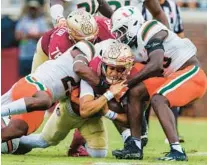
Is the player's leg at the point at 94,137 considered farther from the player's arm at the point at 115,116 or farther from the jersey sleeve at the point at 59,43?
the jersey sleeve at the point at 59,43

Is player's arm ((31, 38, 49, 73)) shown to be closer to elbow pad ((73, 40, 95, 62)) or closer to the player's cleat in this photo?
elbow pad ((73, 40, 95, 62))

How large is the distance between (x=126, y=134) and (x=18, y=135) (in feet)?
2.96

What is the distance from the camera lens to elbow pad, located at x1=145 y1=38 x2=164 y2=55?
820 centimetres

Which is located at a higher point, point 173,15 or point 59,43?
point 59,43

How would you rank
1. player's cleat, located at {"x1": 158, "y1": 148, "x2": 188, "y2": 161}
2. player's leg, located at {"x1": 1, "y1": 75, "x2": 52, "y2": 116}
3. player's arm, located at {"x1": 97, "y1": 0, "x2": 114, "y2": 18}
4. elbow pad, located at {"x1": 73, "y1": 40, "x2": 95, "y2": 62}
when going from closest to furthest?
1. player's cleat, located at {"x1": 158, "y1": 148, "x2": 188, "y2": 161}
2. player's leg, located at {"x1": 1, "y1": 75, "x2": 52, "y2": 116}
3. elbow pad, located at {"x1": 73, "y1": 40, "x2": 95, "y2": 62}
4. player's arm, located at {"x1": 97, "y1": 0, "x2": 114, "y2": 18}

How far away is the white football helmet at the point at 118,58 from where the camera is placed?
8016 millimetres

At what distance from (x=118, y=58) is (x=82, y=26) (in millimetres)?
666

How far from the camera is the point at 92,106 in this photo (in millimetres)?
8000

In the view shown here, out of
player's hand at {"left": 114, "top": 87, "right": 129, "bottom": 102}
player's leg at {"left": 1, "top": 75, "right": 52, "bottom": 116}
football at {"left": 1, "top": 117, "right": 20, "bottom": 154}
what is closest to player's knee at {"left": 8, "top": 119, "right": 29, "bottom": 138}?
football at {"left": 1, "top": 117, "right": 20, "bottom": 154}

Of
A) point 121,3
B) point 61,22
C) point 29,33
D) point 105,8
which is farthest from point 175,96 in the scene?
point 29,33

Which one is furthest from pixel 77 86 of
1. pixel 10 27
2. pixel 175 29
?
pixel 10 27

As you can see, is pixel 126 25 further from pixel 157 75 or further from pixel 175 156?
pixel 175 156

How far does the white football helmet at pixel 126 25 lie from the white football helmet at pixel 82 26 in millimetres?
248

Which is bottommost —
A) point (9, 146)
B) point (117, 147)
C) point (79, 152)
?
point (117, 147)
